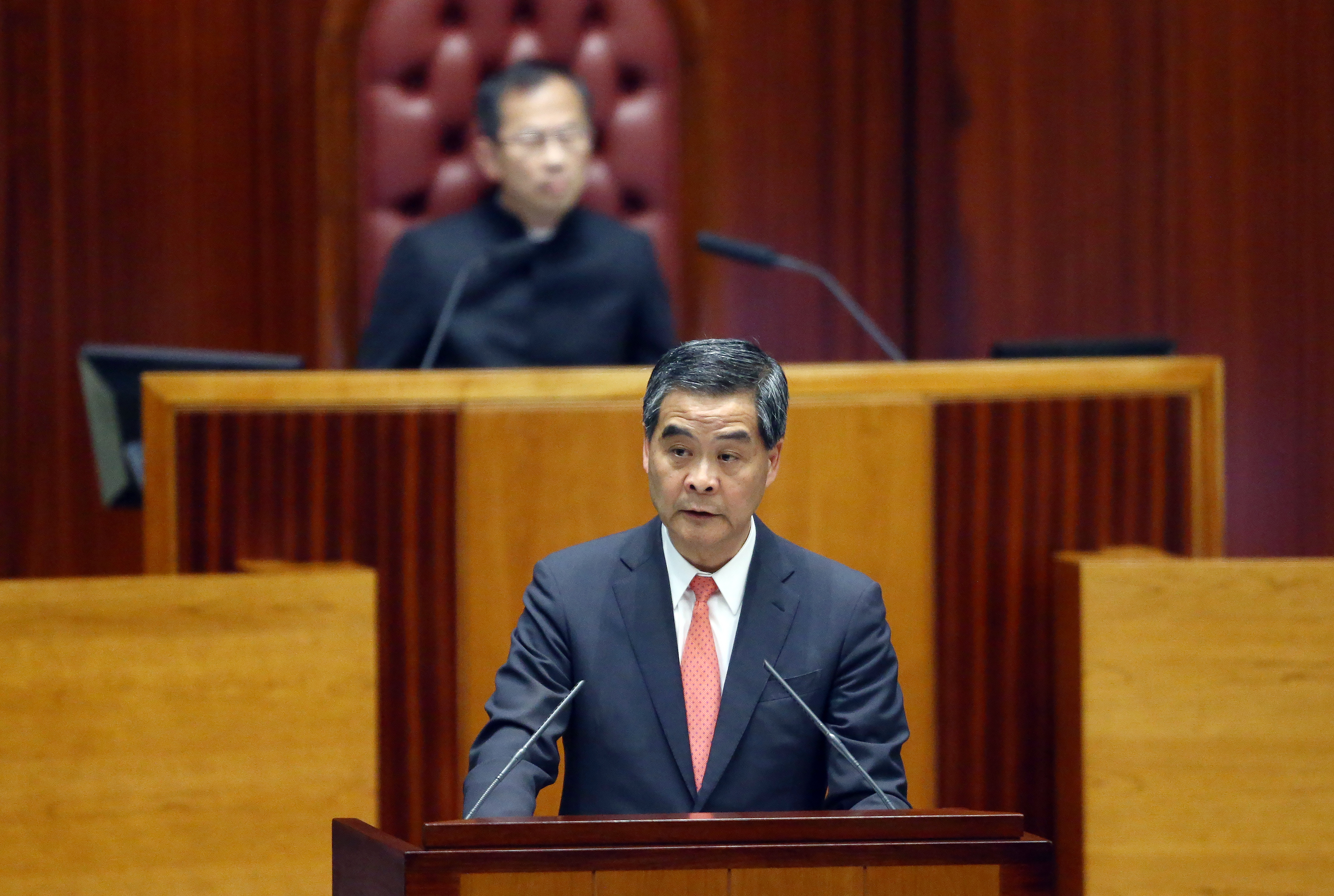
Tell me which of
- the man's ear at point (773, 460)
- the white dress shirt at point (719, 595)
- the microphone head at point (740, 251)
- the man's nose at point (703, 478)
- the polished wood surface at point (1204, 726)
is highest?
the microphone head at point (740, 251)

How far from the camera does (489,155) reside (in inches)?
77.6

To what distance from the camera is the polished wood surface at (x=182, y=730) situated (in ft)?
4.44

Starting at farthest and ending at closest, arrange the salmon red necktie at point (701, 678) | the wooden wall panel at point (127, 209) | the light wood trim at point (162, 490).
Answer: the wooden wall panel at point (127, 209), the light wood trim at point (162, 490), the salmon red necktie at point (701, 678)

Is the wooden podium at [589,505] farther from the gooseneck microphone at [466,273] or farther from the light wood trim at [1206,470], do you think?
the gooseneck microphone at [466,273]

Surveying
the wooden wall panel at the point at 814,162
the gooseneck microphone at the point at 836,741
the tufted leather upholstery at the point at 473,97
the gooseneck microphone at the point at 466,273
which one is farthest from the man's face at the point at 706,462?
the wooden wall panel at the point at 814,162

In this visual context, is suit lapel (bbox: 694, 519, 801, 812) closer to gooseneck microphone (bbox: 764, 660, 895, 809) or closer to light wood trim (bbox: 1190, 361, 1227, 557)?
gooseneck microphone (bbox: 764, 660, 895, 809)

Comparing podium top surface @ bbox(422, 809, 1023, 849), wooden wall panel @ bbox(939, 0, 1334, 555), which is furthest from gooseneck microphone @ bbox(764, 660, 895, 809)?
wooden wall panel @ bbox(939, 0, 1334, 555)

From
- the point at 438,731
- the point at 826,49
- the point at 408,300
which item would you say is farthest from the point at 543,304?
the point at 826,49

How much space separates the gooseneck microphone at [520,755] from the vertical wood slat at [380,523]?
470 mm

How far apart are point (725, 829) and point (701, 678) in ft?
0.91

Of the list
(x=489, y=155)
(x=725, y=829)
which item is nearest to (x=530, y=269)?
(x=489, y=155)

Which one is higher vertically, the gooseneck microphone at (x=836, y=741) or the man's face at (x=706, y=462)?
the man's face at (x=706, y=462)

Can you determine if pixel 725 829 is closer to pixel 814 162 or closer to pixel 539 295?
pixel 539 295

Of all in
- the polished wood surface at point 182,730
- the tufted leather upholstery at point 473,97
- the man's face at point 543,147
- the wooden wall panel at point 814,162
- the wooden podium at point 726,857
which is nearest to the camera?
the wooden podium at point 726,857
